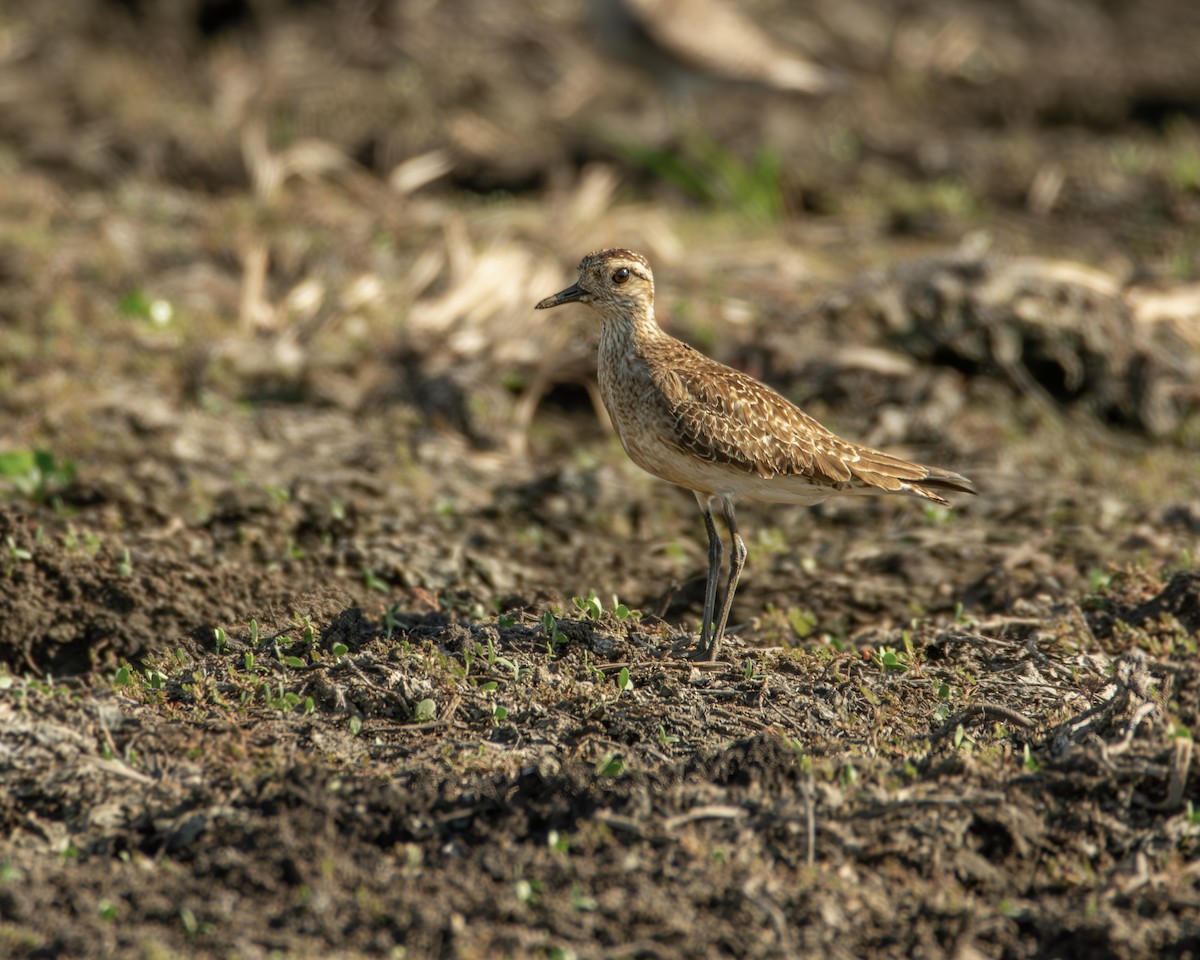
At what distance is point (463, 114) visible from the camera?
13859 millimetres

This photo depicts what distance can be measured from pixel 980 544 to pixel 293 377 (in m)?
4.16

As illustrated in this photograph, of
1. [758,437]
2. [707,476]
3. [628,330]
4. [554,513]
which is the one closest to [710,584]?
[707,476]

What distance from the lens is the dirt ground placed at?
4414 mm

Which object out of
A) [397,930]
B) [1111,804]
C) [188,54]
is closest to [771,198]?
[188,54]

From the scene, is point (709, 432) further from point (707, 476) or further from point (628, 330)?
point (628, 330)

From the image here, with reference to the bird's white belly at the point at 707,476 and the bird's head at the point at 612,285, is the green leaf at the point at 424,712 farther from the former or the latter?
the bird's head at the point at 612,285

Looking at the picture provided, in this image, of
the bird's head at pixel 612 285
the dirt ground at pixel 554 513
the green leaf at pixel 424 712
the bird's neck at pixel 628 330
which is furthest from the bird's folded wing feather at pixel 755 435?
the green leaf at pixel 424 712

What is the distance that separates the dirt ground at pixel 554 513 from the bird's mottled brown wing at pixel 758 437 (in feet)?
2.31

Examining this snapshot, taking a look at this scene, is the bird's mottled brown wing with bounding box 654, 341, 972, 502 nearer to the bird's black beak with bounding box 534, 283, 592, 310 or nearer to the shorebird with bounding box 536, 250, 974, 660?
the shorebird with bounding box 536, 250, 974, 660

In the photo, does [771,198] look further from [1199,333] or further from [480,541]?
[480,541]

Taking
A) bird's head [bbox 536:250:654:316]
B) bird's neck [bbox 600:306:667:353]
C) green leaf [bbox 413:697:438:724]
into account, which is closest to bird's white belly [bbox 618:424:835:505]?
bird's neck [bbox 600:306:667:353]

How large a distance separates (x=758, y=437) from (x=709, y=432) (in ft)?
0.77

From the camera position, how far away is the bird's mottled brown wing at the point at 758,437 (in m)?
5.86

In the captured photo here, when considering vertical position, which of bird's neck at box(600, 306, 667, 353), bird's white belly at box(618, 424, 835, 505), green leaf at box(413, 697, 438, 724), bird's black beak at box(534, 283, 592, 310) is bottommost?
green leaf at box(413, 697, 438, 724)
